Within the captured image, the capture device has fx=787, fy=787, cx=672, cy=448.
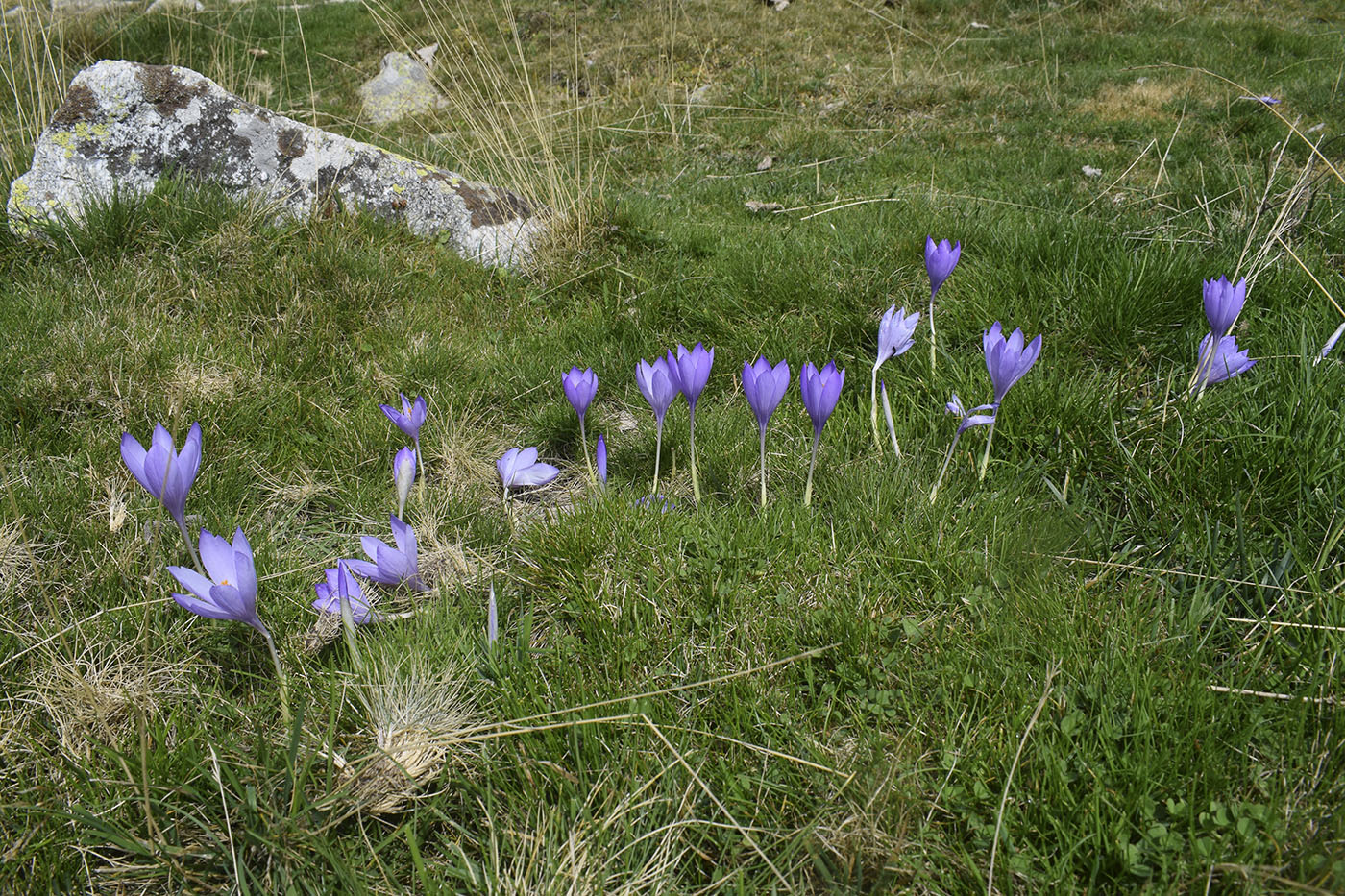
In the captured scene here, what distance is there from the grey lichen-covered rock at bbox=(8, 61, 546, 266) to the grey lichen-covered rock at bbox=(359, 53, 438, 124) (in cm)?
611

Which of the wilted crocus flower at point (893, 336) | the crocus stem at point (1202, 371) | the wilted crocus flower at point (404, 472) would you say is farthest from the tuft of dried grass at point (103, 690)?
the crocus stem at point (1202, 371)

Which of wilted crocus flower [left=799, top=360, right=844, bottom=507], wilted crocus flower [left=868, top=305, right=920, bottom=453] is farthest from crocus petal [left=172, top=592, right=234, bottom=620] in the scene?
wilted crocus flower [left=868, top=305, right=920, bottom=453]

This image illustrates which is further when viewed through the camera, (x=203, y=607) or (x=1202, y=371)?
(x=1202, y=371)

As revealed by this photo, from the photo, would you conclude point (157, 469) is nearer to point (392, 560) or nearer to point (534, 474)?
point (392, 560)

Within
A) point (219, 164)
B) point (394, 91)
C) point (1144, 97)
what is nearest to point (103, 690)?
point (219, 164)

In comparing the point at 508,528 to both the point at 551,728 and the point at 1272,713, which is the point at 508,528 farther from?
the point at 1272,713

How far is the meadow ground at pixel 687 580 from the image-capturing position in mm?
1295

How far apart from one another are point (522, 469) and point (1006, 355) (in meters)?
1.28

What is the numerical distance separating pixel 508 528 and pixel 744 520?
649mm

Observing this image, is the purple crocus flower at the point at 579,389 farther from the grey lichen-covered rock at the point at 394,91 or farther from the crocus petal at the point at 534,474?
the grey lichen-covered rock at the point at 394,91

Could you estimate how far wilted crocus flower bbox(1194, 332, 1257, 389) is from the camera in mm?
2027

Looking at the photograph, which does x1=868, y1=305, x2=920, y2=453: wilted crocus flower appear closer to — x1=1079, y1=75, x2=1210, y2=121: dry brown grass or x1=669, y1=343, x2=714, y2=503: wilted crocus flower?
x1=669, y1=343, x2=714, y2=503: wilted crocus flower

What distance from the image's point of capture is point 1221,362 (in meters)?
2.07

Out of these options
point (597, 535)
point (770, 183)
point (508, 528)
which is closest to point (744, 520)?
point (597, 535)
